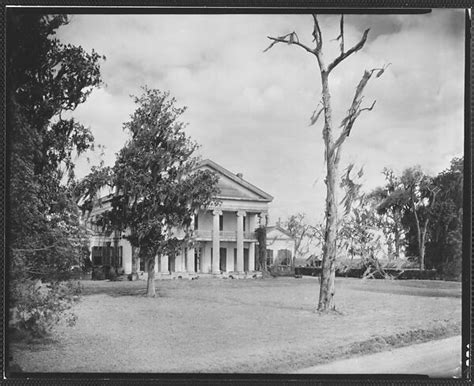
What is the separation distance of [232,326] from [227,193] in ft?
4.55

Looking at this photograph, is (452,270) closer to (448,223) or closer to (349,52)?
(448,223)

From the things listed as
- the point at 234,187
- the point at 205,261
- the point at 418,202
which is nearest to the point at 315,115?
the point at 234,187

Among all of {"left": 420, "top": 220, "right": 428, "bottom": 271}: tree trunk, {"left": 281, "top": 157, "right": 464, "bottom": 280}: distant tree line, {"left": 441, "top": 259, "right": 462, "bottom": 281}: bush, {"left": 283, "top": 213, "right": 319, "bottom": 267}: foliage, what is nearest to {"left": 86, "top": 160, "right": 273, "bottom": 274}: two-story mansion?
{"left": 283, "top": 213, "right": 319, "bottom": 267}: foliage

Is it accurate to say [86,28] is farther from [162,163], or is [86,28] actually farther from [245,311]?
[245,311]

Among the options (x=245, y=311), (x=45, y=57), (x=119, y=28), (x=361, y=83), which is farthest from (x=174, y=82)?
(x=245, y=311)

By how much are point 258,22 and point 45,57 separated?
2.18m

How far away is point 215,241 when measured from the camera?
7.27 m

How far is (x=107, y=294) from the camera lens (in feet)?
22.9

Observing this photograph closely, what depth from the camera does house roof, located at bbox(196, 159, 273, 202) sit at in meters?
7.12

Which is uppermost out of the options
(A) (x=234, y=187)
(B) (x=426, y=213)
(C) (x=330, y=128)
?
(C) (x=330, y=128)

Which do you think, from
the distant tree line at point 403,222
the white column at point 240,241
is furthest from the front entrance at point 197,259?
the distant tree line at point 403,222

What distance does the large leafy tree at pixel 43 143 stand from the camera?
6.79 metres

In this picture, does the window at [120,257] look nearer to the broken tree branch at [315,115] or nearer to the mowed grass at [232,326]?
the mowed grass at [232,326]

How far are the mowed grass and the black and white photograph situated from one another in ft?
0.05
